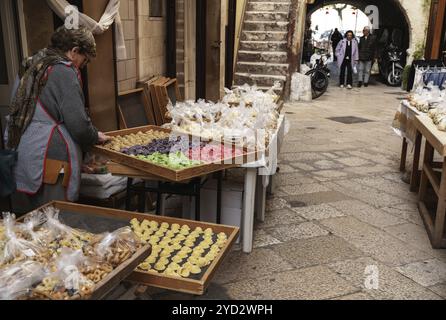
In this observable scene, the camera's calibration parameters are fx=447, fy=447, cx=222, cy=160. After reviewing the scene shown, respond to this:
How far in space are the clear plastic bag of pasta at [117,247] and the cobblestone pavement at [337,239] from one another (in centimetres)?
69

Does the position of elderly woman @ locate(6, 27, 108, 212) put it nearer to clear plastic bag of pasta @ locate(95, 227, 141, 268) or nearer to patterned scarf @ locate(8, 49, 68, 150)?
patterned scarf @ locate(8, 49, 68, 150)

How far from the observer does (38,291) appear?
71.6 inches

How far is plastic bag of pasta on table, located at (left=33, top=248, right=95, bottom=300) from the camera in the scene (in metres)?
1.80

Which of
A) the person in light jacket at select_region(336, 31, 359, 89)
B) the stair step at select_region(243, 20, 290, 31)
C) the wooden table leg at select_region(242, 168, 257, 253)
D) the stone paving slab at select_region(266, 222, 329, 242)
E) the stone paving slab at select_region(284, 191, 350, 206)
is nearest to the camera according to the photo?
the wooden table leg at select_region(242, 168, 257, 253)

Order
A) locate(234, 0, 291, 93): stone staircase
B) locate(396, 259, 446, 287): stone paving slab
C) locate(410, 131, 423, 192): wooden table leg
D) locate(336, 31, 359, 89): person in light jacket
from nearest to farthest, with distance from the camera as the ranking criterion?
locate(396, 259, 446, 287): stone paving slab, locate(410, 131, 423, 192): wooden table leg, locate(234, 0, 291, 93): stone staircase, locate(336, 31, 359, 89): person in light jacket

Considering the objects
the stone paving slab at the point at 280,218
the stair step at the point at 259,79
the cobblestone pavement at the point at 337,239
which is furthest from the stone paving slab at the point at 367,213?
the stair step at the point at 259,79

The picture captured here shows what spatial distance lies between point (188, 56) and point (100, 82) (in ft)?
9.98

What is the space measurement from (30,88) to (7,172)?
630mm

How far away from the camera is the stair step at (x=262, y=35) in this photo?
41.3 ft

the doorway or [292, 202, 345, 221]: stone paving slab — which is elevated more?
the doorway

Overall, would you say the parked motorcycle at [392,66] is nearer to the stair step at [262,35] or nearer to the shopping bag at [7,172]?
the stair step at [262,35]

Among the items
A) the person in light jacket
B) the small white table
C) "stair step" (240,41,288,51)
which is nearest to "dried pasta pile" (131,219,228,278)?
the small white table

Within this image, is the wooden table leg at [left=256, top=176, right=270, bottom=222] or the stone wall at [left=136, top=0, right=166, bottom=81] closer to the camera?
the wooden table leg at [left=256, top=176, right=270, bottom=222]
